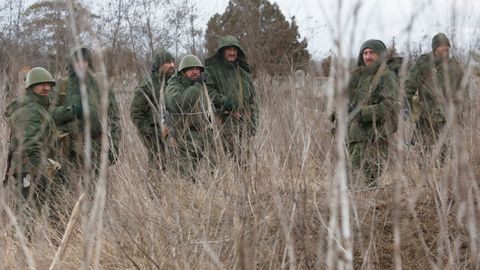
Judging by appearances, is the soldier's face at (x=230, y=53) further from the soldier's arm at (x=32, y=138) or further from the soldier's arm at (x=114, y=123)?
the soldier's arm at (x=32, y=138)

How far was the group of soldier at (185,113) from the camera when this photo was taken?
12.6 ft

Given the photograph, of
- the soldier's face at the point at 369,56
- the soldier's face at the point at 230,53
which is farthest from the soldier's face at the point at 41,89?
the soldier's face at the point at 369,56

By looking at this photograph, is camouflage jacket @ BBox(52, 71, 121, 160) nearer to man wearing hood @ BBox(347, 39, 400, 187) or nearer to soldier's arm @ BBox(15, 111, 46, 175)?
soldier's arm @ BBox(15, 111, 46, 175)

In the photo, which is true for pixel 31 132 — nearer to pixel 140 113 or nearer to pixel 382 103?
pixel 140 113

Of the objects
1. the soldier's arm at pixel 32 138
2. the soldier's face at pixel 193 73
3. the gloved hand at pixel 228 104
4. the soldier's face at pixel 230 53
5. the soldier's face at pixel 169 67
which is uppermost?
the soldier's face at pixel 230 53

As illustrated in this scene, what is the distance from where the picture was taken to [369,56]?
170 inches

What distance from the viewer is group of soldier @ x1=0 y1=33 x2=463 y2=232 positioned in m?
3.83

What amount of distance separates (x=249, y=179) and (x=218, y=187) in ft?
0.77

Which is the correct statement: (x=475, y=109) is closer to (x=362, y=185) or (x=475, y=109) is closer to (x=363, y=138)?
(x=363, y=138)

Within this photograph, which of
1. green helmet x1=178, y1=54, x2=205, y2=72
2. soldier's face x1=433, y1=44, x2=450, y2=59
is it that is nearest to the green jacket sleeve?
green helmet x1=178, y1=54, x2=205, y2=72

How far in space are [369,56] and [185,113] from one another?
1.31 metres

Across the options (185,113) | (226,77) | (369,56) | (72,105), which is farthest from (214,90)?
(369,56)

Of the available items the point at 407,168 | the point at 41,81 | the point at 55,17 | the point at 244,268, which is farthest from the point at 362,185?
the point at 41,81

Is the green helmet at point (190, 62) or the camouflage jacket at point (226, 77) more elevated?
the green helmet at point (190, 62)
